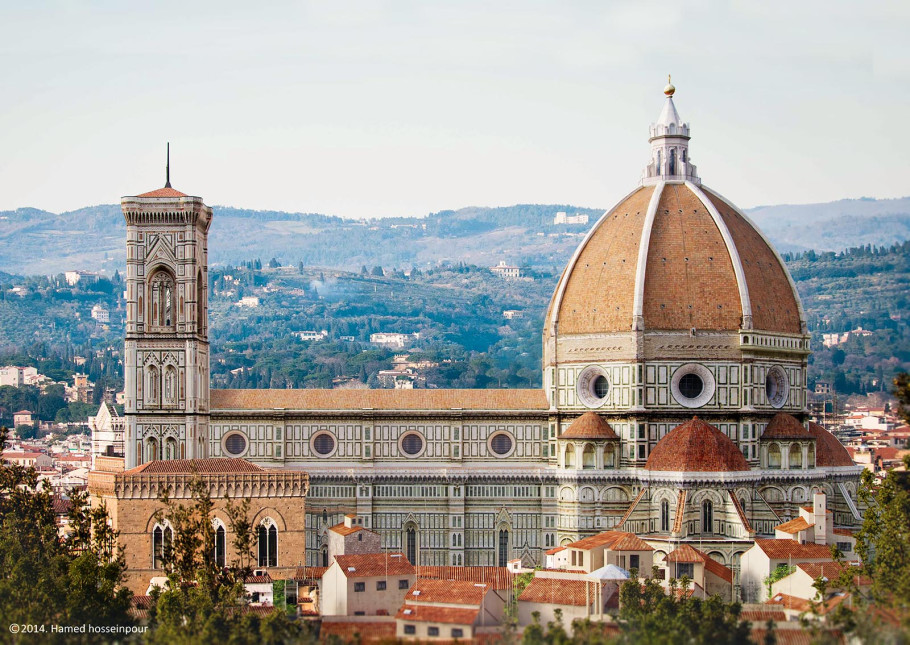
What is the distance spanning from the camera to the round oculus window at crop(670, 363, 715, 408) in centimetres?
8094

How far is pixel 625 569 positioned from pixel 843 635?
1885cm

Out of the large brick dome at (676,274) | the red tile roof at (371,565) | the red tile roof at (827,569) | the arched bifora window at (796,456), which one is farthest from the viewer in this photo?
the large brick dome at (676,274)

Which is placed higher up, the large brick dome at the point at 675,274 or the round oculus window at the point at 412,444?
the large brick dome at the point at 675,274

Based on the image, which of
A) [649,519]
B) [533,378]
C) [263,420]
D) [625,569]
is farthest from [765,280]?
[533,378]

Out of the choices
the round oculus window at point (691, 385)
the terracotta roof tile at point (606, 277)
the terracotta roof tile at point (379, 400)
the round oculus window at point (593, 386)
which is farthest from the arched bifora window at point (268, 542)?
the round oculus window at point (691, 385)

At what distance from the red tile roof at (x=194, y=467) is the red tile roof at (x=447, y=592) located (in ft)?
51.6

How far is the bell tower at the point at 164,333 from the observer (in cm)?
8044

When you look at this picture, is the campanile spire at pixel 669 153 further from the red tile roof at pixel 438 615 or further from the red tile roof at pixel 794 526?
the red tile roof at pixel 438 615

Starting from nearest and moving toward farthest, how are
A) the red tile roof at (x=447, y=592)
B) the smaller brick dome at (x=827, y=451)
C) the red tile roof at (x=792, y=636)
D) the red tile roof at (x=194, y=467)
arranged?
the red tile roof at (x=792, y=636)
the red tile roof at (x=447, y=592)
the red tile roof at (x=194, y=467)
the smaller brick dome at (x=827, y=451)

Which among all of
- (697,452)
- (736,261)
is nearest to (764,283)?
(736,261)

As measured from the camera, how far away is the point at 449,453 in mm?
81812

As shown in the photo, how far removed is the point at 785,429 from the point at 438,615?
28.3 m

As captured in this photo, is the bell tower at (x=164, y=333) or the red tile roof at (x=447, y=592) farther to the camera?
the bell tower at (x=164, y=333)

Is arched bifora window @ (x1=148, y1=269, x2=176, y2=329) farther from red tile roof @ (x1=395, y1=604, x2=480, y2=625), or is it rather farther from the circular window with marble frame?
red tile roof @ (x1=395, y1=604, x2=480, y2=625)
